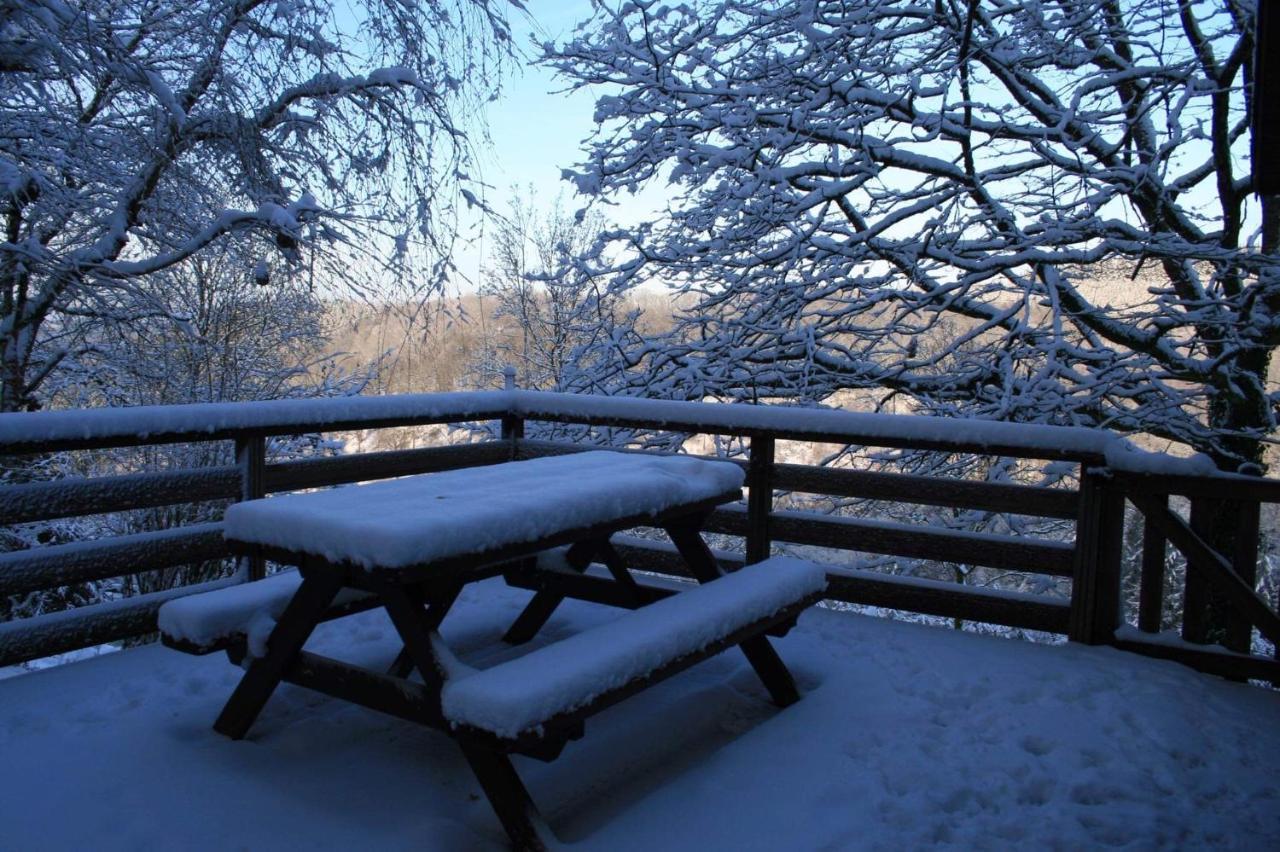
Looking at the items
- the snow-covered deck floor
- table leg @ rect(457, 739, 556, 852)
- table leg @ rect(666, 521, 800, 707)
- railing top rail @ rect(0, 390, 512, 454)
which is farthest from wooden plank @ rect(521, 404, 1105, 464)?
table leg @ rect(457, 739, 556, 852)

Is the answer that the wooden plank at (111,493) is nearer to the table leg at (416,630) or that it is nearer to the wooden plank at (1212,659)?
the table leg at (416,630)

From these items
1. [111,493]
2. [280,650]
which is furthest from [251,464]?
[280,650]

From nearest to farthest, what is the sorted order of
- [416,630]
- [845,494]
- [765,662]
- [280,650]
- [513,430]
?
[416,630] < [280,650] < [765,662] < [845,494] < [513,430]

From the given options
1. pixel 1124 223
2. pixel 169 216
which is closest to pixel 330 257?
pixel 169 216

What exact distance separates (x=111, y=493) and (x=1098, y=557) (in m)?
3.87

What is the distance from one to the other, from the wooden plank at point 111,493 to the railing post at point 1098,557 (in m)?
3.50

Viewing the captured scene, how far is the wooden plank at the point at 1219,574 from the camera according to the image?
3.42 m

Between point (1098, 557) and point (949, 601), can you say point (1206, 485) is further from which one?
point (949, 601)

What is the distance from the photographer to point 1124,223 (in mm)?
6188

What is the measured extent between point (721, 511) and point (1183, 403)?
387 cm

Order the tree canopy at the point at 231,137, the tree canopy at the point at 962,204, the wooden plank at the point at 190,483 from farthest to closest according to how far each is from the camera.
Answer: the tree canopy at the point at 962,204 < the tree canopy at the point at 231,137 < the wooden plank at the point at 190,483

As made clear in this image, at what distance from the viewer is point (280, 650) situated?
2607mm

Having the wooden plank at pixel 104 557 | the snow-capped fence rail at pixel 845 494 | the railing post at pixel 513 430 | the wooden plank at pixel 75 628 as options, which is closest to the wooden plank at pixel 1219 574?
the snow-capped fence rail at pixel 845 494

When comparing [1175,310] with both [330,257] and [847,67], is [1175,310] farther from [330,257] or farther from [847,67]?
[330,257]
